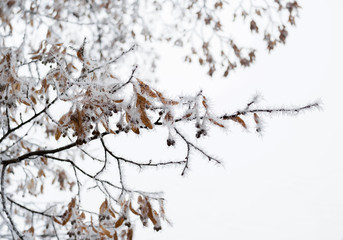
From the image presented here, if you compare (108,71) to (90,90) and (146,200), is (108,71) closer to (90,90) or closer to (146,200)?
(90,90)

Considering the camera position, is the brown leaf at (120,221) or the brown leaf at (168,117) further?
the brown leaf at (120,221)

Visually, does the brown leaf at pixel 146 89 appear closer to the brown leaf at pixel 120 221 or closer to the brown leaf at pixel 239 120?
the brown leaf at pixel 239 120

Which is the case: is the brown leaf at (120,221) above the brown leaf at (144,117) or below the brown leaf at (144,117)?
below

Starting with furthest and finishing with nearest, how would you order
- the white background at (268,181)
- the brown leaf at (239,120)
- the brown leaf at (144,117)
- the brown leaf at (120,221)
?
the white background at (268,181)
the brown leaf at (120,221)
the brown leaf at (239,120)
the brown leaf at (144,117)

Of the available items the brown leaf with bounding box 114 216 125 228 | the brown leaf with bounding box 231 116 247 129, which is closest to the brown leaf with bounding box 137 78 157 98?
the brown leaf with bounding box 231 116 247 129

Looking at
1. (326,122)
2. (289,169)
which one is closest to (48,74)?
(289,169)

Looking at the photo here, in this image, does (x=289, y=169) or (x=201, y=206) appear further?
(x=289, y=169)

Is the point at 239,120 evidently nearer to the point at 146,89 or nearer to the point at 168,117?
the point at 168,117

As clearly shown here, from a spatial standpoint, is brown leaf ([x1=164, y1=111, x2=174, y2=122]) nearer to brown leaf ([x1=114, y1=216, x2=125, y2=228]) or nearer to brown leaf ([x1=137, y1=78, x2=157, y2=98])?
brown leaf ([x1=137, y1=78, x2=157, y2=98])

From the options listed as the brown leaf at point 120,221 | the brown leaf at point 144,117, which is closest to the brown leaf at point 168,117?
the brown leaf at point 144,117

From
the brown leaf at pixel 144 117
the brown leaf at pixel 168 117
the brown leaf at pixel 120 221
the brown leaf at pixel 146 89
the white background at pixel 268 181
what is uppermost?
the white background at pixel 268 181

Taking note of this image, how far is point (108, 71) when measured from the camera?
1.41 m

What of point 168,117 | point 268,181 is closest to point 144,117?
point 168,117

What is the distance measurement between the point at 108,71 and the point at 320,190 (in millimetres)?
17975
